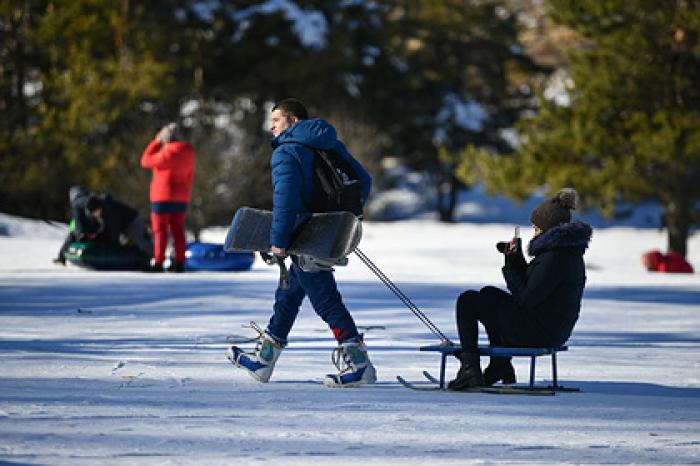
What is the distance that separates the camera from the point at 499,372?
307 inches

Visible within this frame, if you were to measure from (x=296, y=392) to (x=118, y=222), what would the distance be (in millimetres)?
10959

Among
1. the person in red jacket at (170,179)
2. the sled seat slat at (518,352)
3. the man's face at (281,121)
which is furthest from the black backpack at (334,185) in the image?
the person in red jacket at (170,179)

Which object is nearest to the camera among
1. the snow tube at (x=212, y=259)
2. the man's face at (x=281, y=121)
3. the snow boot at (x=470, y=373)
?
the snow boot at (x=470, y=373)

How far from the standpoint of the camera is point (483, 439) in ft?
19.4

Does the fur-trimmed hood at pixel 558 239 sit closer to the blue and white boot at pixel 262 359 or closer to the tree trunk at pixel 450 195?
the blue and white boot at pixel 262 359

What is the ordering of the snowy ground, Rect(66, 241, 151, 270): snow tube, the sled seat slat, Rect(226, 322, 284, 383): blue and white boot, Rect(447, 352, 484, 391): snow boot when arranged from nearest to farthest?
the snowy ground, the sled seat slat, Rect(447, 352, 484, 391): snow boot, Rect(226, 322, 284, 383): blue and white boot, Rect(66, 241, 151, 270): snow tube


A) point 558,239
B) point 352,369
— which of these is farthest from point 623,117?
point 352,369

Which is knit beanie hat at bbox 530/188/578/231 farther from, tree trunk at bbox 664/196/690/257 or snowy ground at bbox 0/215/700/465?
tree trunk at bbox 664/196/690/257

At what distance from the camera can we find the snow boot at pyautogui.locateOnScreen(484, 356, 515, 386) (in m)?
7.79

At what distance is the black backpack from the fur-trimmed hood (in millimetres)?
985

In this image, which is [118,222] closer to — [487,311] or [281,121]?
[281,121]

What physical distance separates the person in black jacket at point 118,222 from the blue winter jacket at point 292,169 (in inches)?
418

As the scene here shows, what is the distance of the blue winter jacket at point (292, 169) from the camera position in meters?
7.38

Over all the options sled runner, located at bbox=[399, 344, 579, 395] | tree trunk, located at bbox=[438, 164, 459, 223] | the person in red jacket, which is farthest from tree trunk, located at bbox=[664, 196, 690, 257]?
sled runner, located at bbox=[399, 344, 579, 395]
